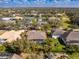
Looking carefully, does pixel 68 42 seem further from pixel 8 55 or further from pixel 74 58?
pixel 8 55

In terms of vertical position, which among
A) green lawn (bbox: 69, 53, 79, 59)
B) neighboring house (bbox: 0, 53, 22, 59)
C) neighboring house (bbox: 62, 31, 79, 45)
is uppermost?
neighboring house (bbox: 0, 53, 22, 59)

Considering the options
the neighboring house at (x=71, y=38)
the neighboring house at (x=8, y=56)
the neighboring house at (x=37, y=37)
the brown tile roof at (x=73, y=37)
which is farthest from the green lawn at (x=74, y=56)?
the neighboring house at (x=37, y=37)

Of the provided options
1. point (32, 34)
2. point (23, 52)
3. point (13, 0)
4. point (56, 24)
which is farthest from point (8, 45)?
point (13, 0)

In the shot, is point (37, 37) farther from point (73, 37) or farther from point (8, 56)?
point (8, 56)

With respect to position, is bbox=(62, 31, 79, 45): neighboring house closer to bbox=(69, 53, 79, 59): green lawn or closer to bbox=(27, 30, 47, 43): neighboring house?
bbox=(27, 30, 47, 43): neighboring house

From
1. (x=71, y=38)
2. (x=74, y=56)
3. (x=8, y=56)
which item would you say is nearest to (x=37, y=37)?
(x=71, y=38)

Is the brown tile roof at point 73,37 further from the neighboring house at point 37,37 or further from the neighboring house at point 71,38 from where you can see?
the neighboring house at point 37,37

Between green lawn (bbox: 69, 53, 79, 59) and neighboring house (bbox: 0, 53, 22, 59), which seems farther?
green lawn (bbox: 69, 53, 79, 59)

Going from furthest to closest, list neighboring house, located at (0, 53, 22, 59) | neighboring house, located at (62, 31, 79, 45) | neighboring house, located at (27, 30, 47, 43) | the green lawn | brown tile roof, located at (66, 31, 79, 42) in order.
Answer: neighboring house, located at (27, 30, 47, 43), brown tile roof, located at (66, 31, 79, 42), neighboring house, located at (62, 31, 79, 45), the green lawn, neighboring house, located at (0, 53, 22, 59)

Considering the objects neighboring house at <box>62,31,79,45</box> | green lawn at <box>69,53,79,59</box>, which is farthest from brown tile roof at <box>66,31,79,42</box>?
green lawn at <box>69,53,79,59</box>

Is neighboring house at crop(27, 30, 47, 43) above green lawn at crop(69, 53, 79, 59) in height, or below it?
below

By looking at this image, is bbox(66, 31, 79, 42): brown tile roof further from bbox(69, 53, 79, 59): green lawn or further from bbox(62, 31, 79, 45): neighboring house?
bbox(69, 53, 79, 59): green lawn

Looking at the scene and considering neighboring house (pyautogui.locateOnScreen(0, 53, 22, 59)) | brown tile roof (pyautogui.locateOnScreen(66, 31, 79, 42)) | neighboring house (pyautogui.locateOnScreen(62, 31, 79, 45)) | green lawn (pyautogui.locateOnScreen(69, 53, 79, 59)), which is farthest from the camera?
brown tile roof (pyautogui.locateOnScreen(66, 31, 79, 42))
